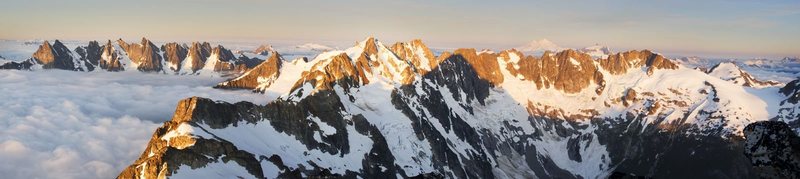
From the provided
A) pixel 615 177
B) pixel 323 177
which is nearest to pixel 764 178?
pixel 615 177

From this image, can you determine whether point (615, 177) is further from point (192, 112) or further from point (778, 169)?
point (192, 112)

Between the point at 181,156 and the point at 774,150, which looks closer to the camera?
the point at 774,150

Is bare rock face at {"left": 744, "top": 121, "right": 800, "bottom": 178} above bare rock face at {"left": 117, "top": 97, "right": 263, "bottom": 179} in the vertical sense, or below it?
above

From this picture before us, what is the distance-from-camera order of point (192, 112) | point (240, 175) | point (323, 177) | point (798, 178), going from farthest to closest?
point (192, 112) < point (240, 175) < point (323, 177) < point (798, 178)

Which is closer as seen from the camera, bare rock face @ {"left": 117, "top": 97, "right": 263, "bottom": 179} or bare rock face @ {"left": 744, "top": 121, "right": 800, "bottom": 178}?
bare rock face @ {"left": 744, "top": 121, "right": 800, "bottom": 178}

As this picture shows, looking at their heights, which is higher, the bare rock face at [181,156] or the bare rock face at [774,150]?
the bare rock face at [774,150]

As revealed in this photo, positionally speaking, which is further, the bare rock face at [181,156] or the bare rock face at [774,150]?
the bare rock face at [181,156]

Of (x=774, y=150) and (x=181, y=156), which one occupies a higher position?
(x=774, y=150)

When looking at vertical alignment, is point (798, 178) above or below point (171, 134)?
above
